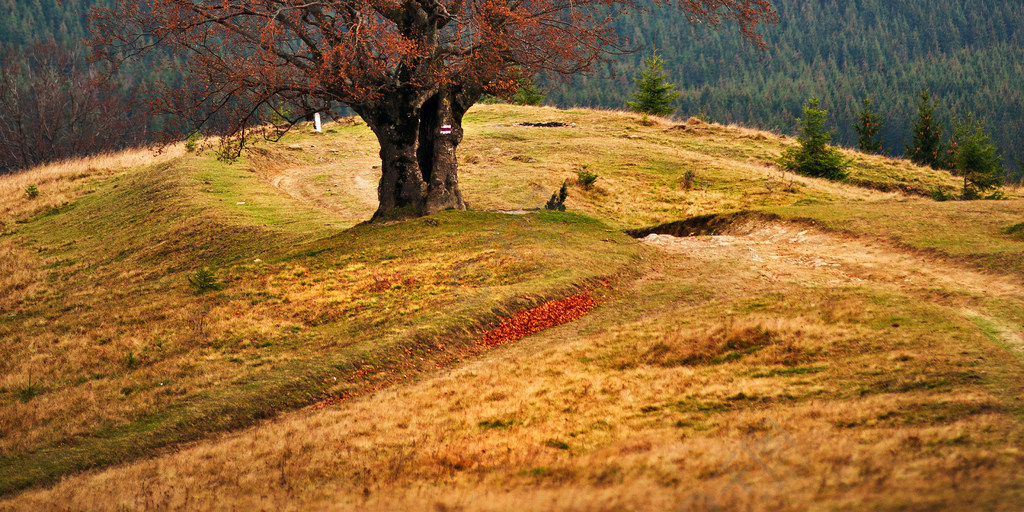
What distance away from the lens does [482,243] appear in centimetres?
1634

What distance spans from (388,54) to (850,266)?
463 inches

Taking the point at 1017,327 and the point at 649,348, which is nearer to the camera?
the point at 1017,327

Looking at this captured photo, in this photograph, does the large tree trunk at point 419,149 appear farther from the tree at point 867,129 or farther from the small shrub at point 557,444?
the tree at point 867,129

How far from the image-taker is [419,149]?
19438mm

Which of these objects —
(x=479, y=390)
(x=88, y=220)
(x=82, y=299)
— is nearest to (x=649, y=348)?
(x=479, y=390)

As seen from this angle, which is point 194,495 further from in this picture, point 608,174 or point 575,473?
point 608,174

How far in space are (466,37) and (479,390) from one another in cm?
1120

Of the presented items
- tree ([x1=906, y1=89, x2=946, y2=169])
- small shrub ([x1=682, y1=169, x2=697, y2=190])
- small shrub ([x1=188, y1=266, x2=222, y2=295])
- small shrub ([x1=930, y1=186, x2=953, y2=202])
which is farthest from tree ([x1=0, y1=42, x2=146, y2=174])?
tree ([x1=906, y1=89, x2=946, y2=169])

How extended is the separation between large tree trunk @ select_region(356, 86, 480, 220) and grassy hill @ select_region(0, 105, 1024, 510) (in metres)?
1.29

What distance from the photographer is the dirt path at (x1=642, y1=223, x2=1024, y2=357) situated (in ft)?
36.2

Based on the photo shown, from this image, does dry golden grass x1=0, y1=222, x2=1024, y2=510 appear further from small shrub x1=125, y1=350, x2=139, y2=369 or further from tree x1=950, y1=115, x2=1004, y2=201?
tree x1=950, y1=115, x2=1004, y2=201

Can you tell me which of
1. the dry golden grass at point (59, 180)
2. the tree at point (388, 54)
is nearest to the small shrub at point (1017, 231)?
the tree at point (388, 54)

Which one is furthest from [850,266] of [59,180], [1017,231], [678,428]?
[59,180]

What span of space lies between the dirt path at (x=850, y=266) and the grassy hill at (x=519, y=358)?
3.6 inches
